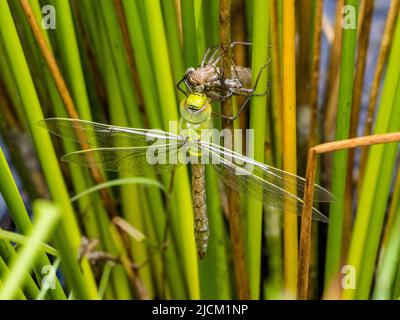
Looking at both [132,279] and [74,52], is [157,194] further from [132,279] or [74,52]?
[74,52]

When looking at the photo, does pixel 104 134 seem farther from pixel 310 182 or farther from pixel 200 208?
pixel 310 182

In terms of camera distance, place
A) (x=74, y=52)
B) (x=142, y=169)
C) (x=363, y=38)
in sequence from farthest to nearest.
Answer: (x=363, y=38) < (x=142, y=169) < (x=74, y=52)

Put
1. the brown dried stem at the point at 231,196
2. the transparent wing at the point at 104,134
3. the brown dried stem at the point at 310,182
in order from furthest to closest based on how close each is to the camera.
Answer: the transparent wing at the point at 104,134
the brown dried stem at the point at 231,196
the brown dried stem at the point at 310,182

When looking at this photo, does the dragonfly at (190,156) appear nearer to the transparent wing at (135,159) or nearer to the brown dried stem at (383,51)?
the transparent wing at (135,159)

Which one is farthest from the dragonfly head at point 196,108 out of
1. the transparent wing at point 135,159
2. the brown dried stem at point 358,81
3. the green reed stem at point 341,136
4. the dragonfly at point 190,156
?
the brown dried stem at point 358,81

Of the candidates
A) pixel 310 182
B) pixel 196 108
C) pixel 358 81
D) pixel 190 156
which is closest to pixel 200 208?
pixel 190 156
